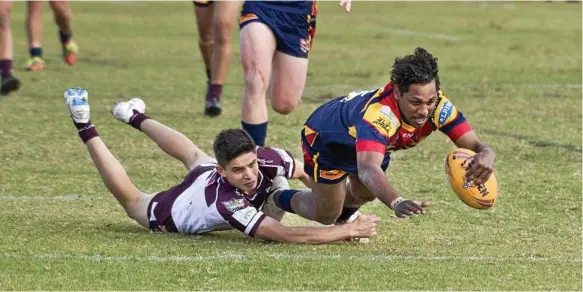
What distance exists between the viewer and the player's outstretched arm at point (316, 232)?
6773 mm

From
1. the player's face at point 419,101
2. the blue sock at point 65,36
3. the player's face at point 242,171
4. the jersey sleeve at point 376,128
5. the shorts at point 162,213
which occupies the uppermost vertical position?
the player's face at point 419,101

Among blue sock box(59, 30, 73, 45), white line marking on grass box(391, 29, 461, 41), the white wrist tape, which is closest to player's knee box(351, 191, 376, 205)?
the white wrist tape

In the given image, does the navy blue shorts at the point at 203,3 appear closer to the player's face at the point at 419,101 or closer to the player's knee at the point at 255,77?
the player's knee at the point at 255,77

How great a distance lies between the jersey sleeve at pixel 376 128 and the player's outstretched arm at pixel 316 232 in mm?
647

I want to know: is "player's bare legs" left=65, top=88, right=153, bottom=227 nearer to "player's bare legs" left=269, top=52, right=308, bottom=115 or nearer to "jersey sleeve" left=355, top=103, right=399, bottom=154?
"jersey sleeve" left=355, top=103, right=399, bottom=154

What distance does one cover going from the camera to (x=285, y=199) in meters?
7.28

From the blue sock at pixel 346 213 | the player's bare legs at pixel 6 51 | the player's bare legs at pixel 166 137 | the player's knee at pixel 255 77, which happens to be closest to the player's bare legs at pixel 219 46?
the player's knee at pixel 255 77

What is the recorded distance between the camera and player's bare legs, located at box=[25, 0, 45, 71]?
1401 cm

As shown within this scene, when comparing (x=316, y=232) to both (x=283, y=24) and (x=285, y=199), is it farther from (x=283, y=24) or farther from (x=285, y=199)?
(x=283, y=24)

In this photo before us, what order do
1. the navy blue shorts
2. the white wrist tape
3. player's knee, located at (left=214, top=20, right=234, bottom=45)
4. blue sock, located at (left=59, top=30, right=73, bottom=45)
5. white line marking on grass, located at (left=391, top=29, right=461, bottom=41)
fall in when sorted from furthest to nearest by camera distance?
white line marking on grass, located at (left=391, top=29, right=461, bottom=41), blue sock, located at (left=59, top=30, right=73, bottom=45), the navy blue shorts, player's knee, located at (left=214, top=20, right=234, bottom=45), the white wrist tape

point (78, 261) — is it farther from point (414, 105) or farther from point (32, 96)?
point (32, 96)

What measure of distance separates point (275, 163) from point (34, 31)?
7738 mm

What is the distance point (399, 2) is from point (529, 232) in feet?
65.4

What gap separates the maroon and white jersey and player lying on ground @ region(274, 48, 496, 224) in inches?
9.6
